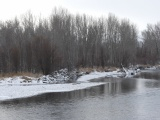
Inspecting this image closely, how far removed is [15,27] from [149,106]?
6154 centimetres

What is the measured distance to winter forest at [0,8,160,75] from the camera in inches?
1868

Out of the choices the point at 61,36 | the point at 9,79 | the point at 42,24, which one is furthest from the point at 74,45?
the point at 9,79

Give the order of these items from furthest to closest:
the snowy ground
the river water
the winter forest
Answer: the winter forest, the snowy ground, the river water

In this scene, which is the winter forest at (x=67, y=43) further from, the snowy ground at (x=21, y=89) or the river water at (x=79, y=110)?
the river water at (x=79, y=110)

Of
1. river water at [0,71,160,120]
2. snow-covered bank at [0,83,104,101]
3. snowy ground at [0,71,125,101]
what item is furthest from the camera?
snowy ground at [0,71,125,101]

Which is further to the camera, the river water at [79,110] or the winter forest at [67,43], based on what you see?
the winter forest at [67,43]

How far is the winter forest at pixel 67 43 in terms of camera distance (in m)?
47.4

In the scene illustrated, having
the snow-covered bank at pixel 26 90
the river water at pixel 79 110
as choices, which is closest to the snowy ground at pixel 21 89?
the snow-covered bank at pixel 26 90

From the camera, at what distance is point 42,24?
8238cm

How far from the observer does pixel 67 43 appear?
75.2 metres

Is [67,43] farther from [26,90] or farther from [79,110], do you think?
[79,110]

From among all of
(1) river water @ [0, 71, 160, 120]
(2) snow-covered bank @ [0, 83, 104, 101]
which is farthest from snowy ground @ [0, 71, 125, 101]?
(1) river water @ [0, 71, 160, 120]

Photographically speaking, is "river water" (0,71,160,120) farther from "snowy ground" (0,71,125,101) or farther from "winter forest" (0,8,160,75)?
"winter forest" (0,8,160,75)

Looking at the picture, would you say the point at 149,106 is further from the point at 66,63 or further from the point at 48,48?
the point at 66,63
